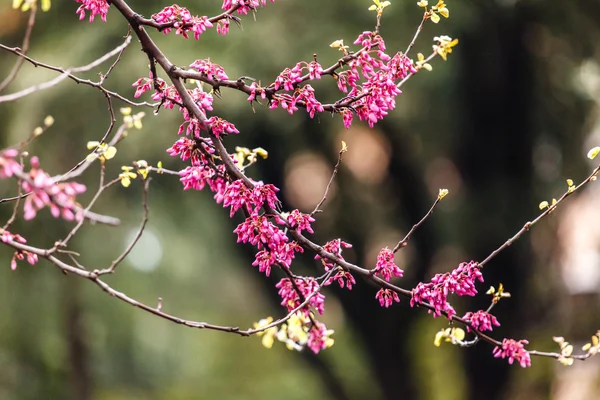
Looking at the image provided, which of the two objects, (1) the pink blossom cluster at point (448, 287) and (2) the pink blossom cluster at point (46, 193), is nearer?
(2) the pink blossom cluster at point (46, 193)

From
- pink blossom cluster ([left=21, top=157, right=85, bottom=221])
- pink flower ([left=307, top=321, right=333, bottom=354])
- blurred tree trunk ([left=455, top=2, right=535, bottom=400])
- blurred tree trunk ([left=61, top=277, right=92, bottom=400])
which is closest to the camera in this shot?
pink blossom cluster ([left=21, top=157, right=85, bottom=221])

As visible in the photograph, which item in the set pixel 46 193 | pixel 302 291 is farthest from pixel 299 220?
pixel 46 193

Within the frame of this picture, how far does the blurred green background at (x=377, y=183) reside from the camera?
5.70 meters

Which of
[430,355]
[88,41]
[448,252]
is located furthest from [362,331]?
[88,41]

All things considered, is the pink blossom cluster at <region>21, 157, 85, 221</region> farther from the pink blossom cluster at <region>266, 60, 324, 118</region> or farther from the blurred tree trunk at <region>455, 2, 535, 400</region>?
the blurred tree trunk at <region>455, 2, 535, 400</region>

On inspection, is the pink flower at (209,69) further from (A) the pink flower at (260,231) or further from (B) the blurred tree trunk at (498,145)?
(B) the blurred tree trunk at (498,145)

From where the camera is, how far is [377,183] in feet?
23.4

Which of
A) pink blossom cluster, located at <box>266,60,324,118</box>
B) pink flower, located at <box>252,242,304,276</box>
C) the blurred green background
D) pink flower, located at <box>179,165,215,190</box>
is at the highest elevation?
the blurred green background

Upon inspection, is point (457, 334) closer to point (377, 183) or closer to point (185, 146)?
point (185, 146)

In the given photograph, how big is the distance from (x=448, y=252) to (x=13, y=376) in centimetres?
506

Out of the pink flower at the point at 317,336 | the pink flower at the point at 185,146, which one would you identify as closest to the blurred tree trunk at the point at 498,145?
the pink flower at the point at 317,336

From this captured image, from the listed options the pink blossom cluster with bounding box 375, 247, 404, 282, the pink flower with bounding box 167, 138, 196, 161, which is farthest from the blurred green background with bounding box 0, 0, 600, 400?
the pink blossom cluster with bounding box 375, 247, 404, 282

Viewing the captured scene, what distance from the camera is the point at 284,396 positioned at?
31.8ft

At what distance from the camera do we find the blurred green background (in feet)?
18.7
